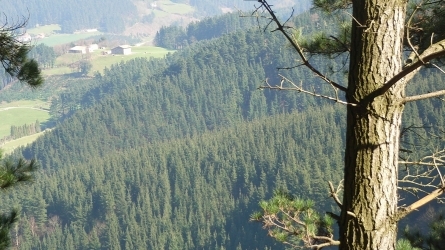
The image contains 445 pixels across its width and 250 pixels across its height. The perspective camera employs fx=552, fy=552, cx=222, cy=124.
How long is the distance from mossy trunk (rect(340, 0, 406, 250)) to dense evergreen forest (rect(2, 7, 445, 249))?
863 inches

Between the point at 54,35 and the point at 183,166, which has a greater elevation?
the point at 54,35

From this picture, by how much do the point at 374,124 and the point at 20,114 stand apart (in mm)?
91236

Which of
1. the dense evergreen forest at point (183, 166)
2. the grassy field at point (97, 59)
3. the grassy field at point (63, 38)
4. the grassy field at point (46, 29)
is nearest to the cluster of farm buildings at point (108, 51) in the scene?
the grassy field at point (97, 59)

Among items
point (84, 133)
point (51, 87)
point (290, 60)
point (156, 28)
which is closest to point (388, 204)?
point (84, 133)

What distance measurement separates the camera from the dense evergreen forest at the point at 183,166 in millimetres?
39344

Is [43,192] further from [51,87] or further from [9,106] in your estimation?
[51,87]

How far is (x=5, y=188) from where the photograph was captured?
4172mm

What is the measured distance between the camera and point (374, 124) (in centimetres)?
216

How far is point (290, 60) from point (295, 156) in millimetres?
37473

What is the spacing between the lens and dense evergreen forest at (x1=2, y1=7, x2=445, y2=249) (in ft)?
129

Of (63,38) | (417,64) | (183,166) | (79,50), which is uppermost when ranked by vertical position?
(63,38)

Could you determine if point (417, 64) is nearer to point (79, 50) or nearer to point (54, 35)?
point (79, 50)

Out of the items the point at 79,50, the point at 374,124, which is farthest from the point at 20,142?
the point at 374,124

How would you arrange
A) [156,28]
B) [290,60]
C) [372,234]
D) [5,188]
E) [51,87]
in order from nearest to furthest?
[372,234] → [5,188] → [290,60] → [51,87] → [156,28]
